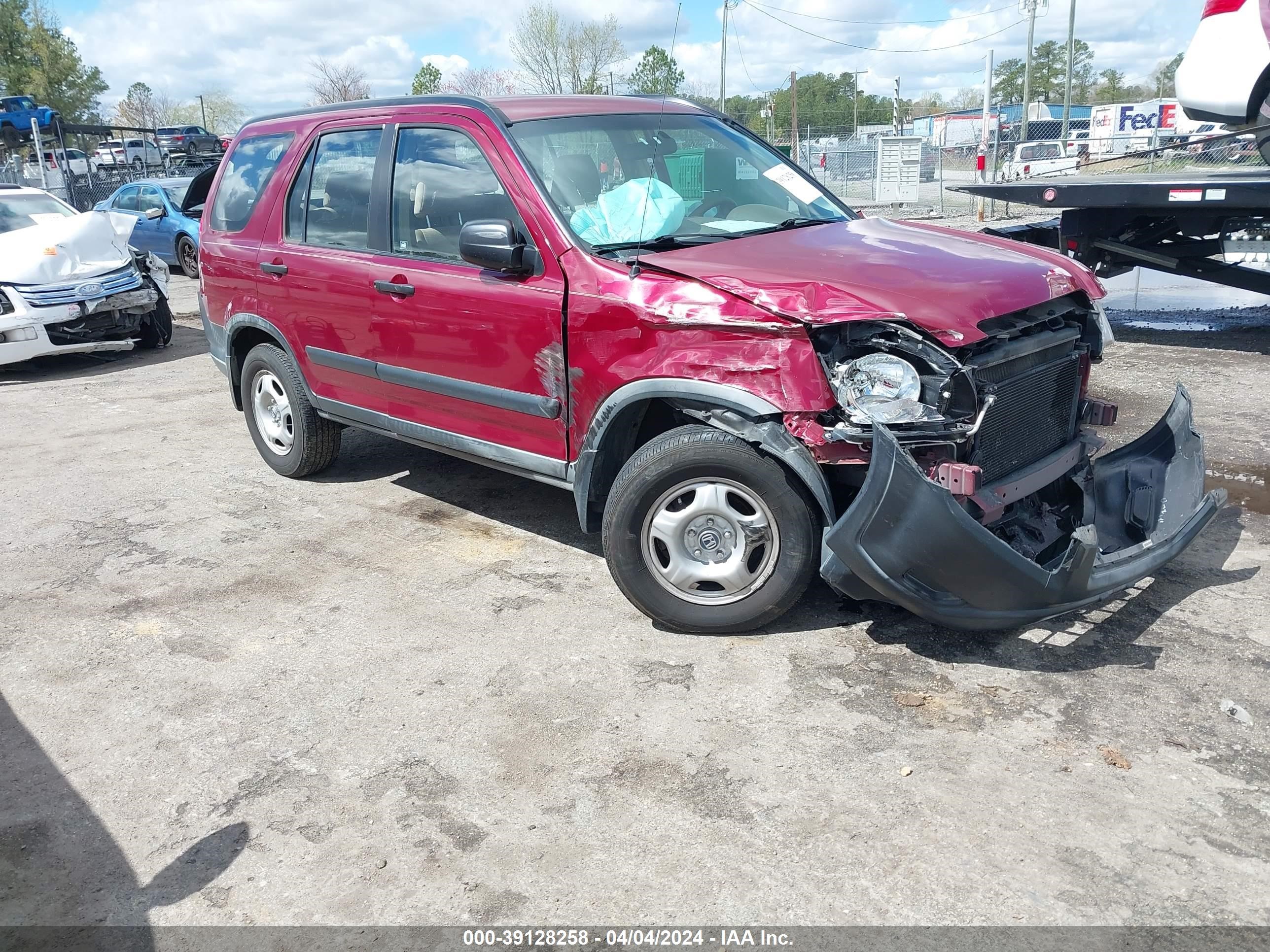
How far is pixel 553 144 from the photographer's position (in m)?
4.43

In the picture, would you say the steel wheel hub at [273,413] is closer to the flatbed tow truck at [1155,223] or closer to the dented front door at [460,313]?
the dented front door at [460,313]

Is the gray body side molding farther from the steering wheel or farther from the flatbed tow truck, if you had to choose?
the flatbed tow truck

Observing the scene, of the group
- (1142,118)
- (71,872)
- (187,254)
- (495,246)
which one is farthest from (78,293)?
(1142,118)

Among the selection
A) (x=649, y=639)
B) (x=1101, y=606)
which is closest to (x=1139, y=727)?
(x=1101, y=606)

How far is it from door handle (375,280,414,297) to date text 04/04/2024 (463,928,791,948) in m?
2.98

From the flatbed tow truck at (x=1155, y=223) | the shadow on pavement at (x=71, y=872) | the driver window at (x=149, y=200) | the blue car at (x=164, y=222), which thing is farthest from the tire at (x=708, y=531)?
the driver window at (x=149, y=200)

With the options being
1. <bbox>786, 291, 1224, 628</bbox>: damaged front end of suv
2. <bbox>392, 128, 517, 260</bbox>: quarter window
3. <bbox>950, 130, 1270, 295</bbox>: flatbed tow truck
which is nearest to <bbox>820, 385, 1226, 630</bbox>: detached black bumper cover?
<bbox>786, 291, 1224, 628</bbox>: damaged front end of suv

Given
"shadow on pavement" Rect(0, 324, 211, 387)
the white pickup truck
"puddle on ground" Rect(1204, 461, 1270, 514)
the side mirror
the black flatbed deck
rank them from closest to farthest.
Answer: the side mirror → "puddle on ground" Rect(1204, 461, 1270, 514) → the black flatbed deck → "shadow on pavement" Rect(0, 324, 211, 387) → the white pickup truck

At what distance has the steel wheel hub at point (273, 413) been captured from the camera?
6.04m

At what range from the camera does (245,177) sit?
5.91 metres

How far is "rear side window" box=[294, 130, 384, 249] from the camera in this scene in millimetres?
4996

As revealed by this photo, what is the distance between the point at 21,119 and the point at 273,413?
25.6 m

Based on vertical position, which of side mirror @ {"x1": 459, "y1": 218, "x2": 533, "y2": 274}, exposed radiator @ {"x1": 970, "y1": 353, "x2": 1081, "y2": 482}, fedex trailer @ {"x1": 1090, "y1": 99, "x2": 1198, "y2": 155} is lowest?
exposed radiator @ {"x1": 970, "y1": 353, "x2": 1081, "y2": 482}

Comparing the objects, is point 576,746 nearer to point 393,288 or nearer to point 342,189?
point 393,288
